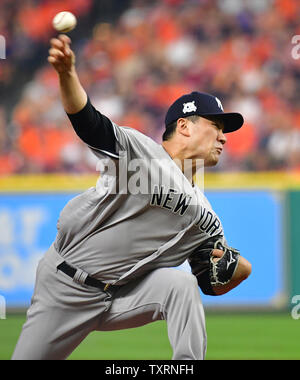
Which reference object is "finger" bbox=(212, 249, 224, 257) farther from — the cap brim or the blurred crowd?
the blurred crowd

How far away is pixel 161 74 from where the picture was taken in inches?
398

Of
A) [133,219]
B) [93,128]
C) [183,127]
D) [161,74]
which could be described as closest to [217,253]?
[133,219]

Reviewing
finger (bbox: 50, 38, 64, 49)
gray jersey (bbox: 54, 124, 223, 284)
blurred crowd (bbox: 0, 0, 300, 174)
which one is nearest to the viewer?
finger (bbox: 50, 38, 64, 49)

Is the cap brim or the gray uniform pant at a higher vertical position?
the cap brim

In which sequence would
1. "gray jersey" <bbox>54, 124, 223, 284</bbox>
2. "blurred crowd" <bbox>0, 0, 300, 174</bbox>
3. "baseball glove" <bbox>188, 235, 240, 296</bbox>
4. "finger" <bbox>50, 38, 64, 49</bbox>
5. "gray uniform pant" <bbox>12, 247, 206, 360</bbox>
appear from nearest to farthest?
"finger" <bbox>50, 38, 64, 49</bbox>, "gray uniform pant" <bbox>12, 247, 206, 360</bbox>, "gray jersey" <bbox>54, 124, 223, 284</bbox>, "baseball glove" <bbox>188, 235, 240, 296</bbox>, "blurred crowd" <bbox>0, 0, 300, 174</bbox>

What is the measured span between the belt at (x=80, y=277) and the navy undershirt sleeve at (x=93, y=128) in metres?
0.66

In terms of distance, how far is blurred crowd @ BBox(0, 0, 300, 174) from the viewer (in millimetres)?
9312

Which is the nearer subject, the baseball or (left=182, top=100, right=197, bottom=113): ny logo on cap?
the baseball

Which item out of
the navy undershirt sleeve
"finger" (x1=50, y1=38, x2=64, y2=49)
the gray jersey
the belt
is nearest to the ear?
the gray jersey

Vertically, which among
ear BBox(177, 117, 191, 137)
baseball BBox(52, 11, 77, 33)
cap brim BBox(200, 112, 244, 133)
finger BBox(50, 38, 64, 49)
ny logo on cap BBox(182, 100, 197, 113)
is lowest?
ear BBox(177, 117, 191, 137)

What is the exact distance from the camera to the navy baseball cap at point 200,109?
3475 millimetres

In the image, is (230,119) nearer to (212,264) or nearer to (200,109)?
(200,109)

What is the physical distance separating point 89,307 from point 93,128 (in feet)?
3.12

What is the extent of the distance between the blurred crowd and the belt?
5.86 metres
